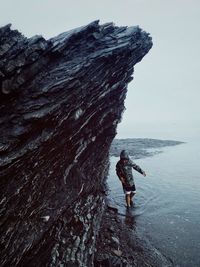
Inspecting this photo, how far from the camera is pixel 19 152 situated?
19.7 ft

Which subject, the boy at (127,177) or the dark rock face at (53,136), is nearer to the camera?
the dark rock face at (53,136)

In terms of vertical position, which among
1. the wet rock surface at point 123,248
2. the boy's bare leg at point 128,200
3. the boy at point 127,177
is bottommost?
the wet rock surface at point 123,248

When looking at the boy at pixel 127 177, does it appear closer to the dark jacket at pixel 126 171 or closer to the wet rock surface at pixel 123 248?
the dark jacket at pixel 126 171

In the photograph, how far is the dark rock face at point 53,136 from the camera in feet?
20.0

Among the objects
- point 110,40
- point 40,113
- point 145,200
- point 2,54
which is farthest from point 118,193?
point 2,54

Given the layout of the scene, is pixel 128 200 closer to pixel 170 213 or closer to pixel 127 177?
pixel 127 177

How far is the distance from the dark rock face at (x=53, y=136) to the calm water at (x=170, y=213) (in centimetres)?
237

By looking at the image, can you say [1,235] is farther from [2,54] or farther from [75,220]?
[2,54]

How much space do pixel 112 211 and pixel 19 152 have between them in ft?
22.8

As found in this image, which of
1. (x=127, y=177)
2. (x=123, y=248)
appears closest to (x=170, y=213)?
(x=127, y=177)

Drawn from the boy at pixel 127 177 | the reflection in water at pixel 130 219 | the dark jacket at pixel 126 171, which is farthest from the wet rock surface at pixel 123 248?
the dark jacket at pixel 126 171

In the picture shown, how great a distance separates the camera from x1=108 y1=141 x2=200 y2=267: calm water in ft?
28.3

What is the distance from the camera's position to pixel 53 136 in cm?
710

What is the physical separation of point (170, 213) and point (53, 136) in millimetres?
7444
